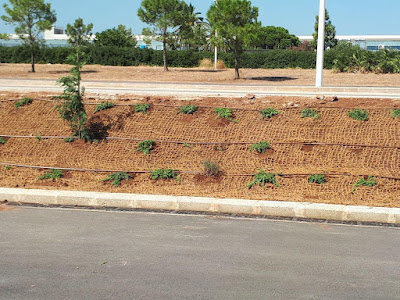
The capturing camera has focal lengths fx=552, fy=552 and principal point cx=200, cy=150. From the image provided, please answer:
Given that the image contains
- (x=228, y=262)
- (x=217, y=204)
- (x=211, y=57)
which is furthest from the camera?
(x=211, y=57)

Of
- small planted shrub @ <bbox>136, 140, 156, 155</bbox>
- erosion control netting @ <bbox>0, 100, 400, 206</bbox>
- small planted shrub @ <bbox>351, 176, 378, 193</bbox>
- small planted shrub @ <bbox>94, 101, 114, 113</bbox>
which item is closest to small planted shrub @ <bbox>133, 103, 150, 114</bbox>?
erosion control netting @ <bbox>0, 100, 400, 206</bbox>

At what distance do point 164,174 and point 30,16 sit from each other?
29.1 metres

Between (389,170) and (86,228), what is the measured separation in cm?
559

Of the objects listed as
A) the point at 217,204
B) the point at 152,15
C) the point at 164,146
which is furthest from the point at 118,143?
the point at 152,15

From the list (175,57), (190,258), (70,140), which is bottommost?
(190,258)

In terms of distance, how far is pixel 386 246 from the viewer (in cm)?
675

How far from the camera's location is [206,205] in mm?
8500

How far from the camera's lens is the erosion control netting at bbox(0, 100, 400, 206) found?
9648mm

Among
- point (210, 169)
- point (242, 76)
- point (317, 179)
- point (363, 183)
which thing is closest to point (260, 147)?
point (210, 169)

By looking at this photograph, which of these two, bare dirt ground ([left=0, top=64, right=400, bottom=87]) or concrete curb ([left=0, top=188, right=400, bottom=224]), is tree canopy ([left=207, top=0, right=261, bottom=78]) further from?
concrete curb ([left=0, top=188, right=400, bottom=224])

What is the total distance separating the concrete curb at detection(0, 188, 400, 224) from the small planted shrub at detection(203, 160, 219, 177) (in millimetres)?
1467

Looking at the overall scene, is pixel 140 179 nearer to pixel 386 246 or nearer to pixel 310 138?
pixel 310 138

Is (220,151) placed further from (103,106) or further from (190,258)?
(190,258)

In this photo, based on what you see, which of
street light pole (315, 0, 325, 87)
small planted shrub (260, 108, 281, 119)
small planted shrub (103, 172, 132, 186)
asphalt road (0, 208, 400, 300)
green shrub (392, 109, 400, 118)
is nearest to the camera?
asphalt road (0, 208, 400, 300)
